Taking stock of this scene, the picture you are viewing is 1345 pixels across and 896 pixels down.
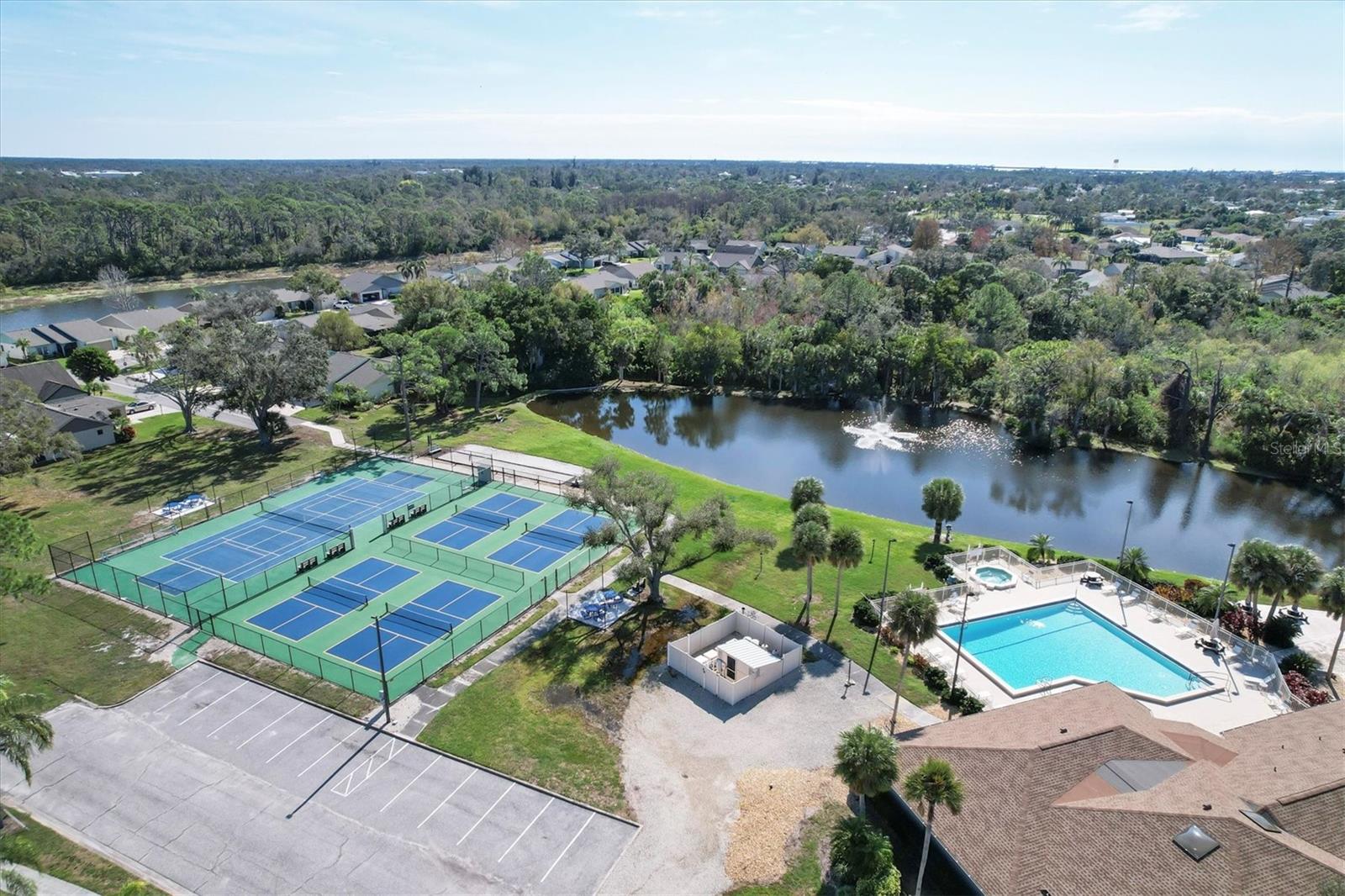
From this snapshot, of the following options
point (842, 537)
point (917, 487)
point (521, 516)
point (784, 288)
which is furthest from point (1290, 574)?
point (784, 288)

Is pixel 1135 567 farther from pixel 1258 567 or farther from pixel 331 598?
pixel 331 598

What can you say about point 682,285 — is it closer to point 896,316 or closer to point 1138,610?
point 896,316

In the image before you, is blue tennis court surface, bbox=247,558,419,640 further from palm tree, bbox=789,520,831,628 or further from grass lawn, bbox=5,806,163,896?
palm tree, bbox=789,520,831,628

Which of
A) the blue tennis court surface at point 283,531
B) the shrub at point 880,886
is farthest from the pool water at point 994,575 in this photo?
the blue tennis court surface at point 283,531

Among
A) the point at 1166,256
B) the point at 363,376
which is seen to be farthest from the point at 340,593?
the point at 1166,256

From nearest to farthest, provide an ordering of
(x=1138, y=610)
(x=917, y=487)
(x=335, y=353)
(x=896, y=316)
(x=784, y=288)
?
(x=1138, y=610) → (x=917, y=487) → (x=335, y=353) → (x=896, y=316) → (x=784, y=288)

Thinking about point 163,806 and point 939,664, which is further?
point 939,664
